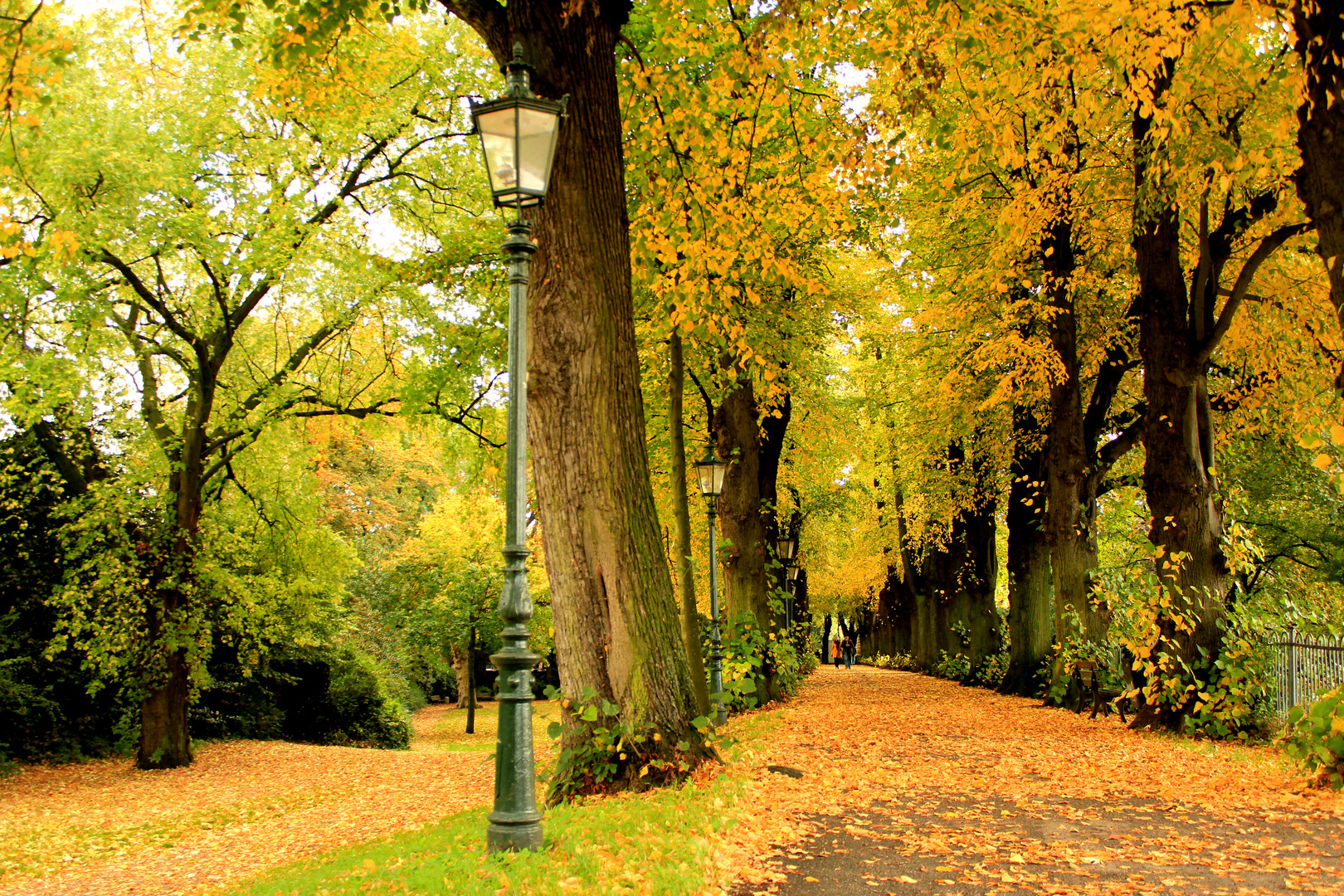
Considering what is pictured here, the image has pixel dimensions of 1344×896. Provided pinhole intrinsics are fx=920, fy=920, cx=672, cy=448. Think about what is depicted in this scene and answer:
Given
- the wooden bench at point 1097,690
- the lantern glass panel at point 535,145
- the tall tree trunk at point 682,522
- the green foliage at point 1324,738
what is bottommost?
the wooden bench at point 1097,690

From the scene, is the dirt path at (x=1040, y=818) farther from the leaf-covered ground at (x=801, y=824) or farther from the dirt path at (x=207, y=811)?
the dirt path at (x=207, y=811)

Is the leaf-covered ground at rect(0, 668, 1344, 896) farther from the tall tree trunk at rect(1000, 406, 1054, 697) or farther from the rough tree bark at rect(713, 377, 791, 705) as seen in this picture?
the tall tree trunk at rect(1000, 406, 1054, 697)

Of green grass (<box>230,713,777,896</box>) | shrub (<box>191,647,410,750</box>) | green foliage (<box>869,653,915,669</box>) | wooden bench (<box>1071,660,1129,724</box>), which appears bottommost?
green foliage (<box>869,653,915,669</box>)

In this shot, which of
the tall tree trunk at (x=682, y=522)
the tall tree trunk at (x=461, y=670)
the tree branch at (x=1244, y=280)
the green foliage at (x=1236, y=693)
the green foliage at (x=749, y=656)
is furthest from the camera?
the tall tree trunk at (x=461, y=670)

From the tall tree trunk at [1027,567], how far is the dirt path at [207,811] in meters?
9.50

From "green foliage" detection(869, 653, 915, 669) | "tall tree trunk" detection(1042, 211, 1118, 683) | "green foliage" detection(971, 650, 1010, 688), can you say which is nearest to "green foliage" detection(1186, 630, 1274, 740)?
"tall tree trunk" detection(1042, 211, 1118, 683)

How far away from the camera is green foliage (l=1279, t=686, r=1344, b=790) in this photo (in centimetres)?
667

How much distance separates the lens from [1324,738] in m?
6.79

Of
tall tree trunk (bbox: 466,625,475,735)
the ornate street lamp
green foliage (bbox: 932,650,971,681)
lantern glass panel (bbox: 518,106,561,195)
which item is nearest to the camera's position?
lantern glass panel (bbox: 518,106,561,195)

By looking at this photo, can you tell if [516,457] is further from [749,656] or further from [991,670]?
[991,670]

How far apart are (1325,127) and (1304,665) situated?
937 cm

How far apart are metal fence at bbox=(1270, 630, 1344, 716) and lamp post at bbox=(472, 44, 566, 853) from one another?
10253 mm

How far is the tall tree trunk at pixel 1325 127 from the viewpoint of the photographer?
528 centimetres

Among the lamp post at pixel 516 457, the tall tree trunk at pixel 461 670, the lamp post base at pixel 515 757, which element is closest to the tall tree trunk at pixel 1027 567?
the lamp post at pixel 516 457
